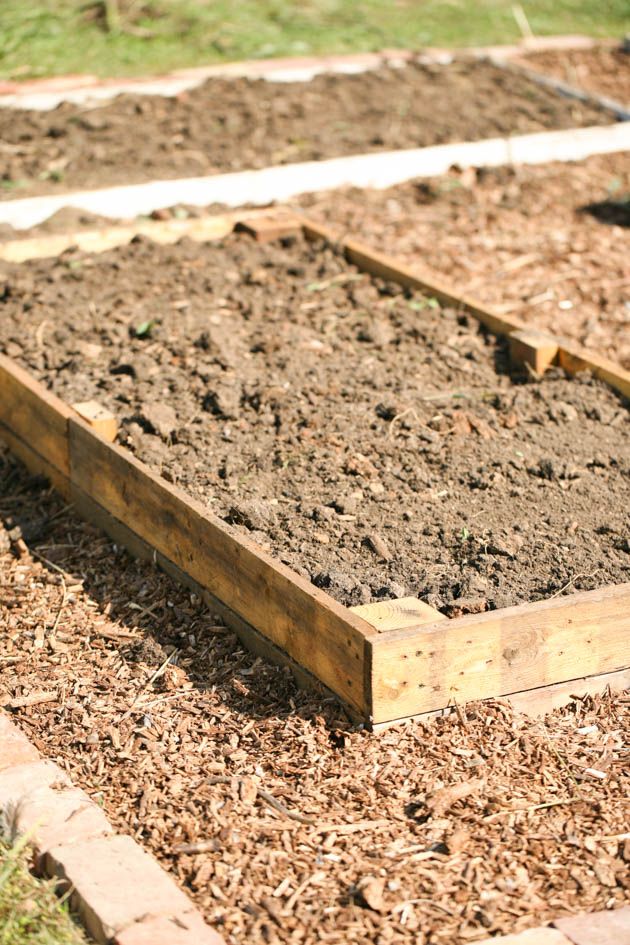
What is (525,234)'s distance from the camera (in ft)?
25.9

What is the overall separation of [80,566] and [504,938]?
244 centimetres

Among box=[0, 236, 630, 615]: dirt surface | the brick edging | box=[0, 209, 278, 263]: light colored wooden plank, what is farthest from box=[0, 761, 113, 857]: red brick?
box=[0, 209, 278, 263]: light colored wooden plank

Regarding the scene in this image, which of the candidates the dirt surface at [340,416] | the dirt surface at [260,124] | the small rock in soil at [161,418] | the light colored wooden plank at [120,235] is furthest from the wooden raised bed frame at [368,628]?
the dirt surface at [260,124]

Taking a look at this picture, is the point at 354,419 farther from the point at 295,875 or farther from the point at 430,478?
the point at 295,875

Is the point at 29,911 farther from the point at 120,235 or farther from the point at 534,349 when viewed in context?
the point at 120,235

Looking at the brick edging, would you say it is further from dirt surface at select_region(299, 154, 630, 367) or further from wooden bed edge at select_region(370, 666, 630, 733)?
dirt surface at select_region(299, 154, 630, 367)

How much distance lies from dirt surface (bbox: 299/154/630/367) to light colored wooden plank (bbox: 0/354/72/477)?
2515 mm

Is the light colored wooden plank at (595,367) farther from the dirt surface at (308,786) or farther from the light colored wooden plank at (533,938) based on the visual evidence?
the light colored wooden plank at (533,938)

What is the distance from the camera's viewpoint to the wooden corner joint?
5262 mm

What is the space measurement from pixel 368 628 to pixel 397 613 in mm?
162

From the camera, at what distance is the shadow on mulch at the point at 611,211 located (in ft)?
26.7

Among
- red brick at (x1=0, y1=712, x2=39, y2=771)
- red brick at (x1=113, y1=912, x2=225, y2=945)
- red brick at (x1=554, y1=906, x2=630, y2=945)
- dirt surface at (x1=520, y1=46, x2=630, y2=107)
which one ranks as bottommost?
dirt surface at (x1=520, y1=46, x2=630, y2=107)

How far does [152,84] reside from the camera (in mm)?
9852

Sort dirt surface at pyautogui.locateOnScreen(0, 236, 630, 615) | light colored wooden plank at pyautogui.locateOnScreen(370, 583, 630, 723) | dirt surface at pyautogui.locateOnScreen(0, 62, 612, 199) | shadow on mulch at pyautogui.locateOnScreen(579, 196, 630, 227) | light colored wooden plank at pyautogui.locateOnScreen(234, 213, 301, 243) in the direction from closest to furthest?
light colored wooden plank at pyautogui.locateOnScreen(370, 583, 630, 723), dirt surface at pyautogui.locateOnScreen(0, 236, 630, 615), light colored wooden plank at pyautogui.locateOnScreen(234, 213, 301, 243), shadow on mulch at pyautogui.locateOnScreen(579, 196, 630, 227), dirt surface at pyautogui.locateOnScreen(0, 62, 612, 199)
